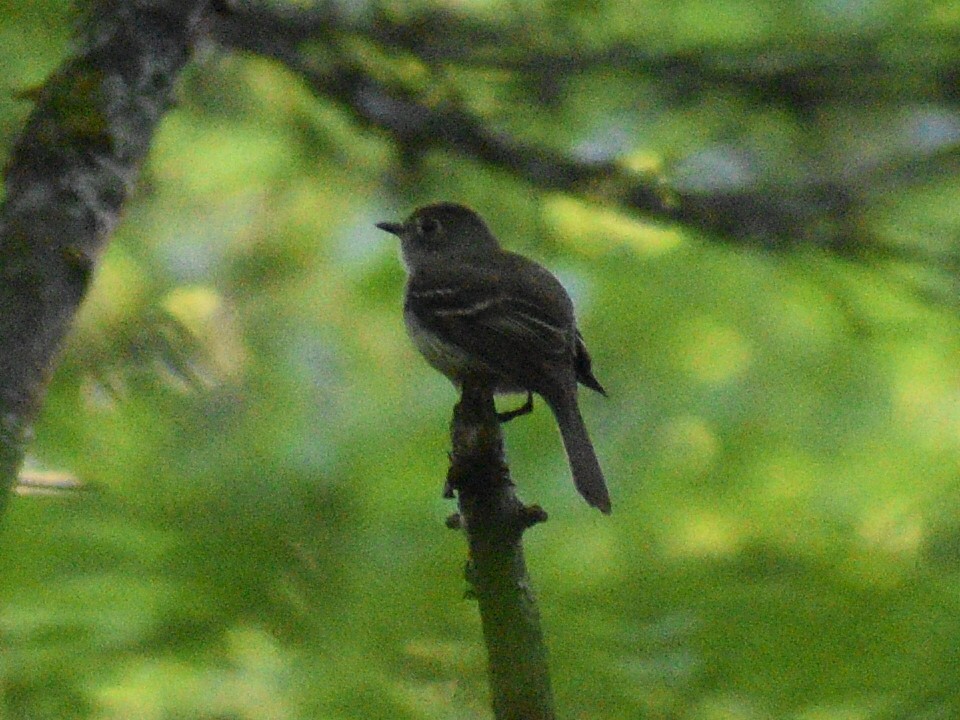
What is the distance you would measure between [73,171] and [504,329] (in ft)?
7.52

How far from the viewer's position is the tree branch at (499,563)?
1.94 meters

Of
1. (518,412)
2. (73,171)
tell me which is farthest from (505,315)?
(73,171)

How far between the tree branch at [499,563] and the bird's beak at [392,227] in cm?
300

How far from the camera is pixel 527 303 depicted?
506 centimetres

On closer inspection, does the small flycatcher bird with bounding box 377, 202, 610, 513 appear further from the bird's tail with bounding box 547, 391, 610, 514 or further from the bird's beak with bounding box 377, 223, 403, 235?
the bird's beak with bounding box 377, 223, 403, 235

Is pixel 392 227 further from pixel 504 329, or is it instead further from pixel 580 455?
pixel 580 455

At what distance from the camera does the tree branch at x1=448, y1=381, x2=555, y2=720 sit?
6.36ft

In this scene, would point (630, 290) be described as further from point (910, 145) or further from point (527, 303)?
point (910, 145)

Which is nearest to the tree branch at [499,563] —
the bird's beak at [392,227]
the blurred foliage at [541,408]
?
the blurred foliage at [541,408]

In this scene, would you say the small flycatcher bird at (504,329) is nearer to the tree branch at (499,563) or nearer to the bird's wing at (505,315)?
the bird's wing at (505,315)

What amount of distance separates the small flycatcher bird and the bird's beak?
0.38 m

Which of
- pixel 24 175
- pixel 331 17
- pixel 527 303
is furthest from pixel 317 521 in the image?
pixel 331 17

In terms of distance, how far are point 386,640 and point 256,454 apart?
0.91m

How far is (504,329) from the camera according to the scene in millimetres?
4902
